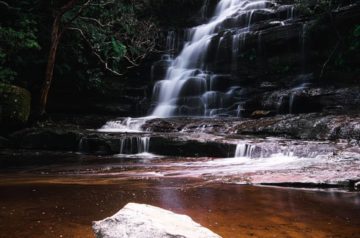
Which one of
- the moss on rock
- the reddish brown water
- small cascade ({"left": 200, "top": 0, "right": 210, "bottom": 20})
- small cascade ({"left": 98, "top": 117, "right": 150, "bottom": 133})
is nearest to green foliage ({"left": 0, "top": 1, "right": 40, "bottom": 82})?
the moss on rock

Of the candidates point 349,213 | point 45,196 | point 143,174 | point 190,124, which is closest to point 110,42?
point 190,124

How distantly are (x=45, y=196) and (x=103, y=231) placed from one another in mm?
2517

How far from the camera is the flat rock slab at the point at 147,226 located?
7.69 feet

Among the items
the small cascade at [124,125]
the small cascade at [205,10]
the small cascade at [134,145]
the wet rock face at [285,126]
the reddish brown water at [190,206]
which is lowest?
the reddish brown water at [190,206]

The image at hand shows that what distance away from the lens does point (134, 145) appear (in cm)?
1031

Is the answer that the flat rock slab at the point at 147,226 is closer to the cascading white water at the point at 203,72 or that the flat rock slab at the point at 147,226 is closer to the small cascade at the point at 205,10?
the cascading white water at the point at 203,72

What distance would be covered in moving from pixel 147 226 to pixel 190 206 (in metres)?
1.91

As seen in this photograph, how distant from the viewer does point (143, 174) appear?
6.82 meters

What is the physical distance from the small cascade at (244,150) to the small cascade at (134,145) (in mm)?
2543

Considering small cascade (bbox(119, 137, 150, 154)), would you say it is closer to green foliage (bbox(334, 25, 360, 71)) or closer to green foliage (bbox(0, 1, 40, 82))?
green foliage (bbox(0, 1, 40, 82))

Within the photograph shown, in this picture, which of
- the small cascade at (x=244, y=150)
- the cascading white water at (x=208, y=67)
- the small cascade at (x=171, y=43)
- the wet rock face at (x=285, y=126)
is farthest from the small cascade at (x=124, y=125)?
the small cascade at (x=171, y=43)

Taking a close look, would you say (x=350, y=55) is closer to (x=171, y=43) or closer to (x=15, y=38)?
(x=171, y=43)

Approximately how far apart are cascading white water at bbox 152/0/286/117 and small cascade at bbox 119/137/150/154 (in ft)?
17.8

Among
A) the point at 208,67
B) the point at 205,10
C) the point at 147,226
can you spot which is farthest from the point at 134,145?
the point at 205,10
